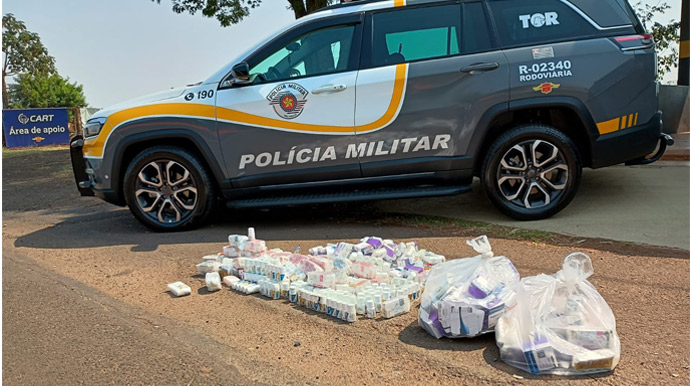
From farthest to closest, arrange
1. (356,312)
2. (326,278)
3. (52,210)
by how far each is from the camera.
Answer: (52,210) → (326,278) → (356,312)

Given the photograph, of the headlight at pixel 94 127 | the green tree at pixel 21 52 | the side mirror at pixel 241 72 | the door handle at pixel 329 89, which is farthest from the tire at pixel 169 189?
the green tree at pixel 21 52

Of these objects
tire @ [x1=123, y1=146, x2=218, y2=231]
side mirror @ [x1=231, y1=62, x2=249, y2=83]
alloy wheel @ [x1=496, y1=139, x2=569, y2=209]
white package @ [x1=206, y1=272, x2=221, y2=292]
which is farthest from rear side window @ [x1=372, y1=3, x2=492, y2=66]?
white package @ [x1=206, y1=272, x2=221, y2=292]

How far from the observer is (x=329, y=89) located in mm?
5109

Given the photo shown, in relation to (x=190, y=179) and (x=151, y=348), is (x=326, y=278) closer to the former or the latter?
(x=151, y=348)

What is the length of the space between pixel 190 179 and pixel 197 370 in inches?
119

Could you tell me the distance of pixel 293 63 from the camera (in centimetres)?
529

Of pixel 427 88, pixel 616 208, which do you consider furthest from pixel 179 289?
pixel 616 208

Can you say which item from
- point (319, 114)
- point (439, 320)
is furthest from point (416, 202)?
point (439, 320)

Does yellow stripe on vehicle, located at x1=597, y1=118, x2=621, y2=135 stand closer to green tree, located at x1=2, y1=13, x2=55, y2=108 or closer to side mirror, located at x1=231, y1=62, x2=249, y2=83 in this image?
side mirror, located at x1=231, y1=62, x2=249, y2=83

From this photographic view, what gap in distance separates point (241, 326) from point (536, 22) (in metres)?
3.78

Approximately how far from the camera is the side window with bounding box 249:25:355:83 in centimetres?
527

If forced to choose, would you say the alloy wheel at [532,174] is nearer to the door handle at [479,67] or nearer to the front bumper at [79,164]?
the door handle at [479,67]

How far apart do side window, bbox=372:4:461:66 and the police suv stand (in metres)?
0.01

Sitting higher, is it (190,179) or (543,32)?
(543,32)
